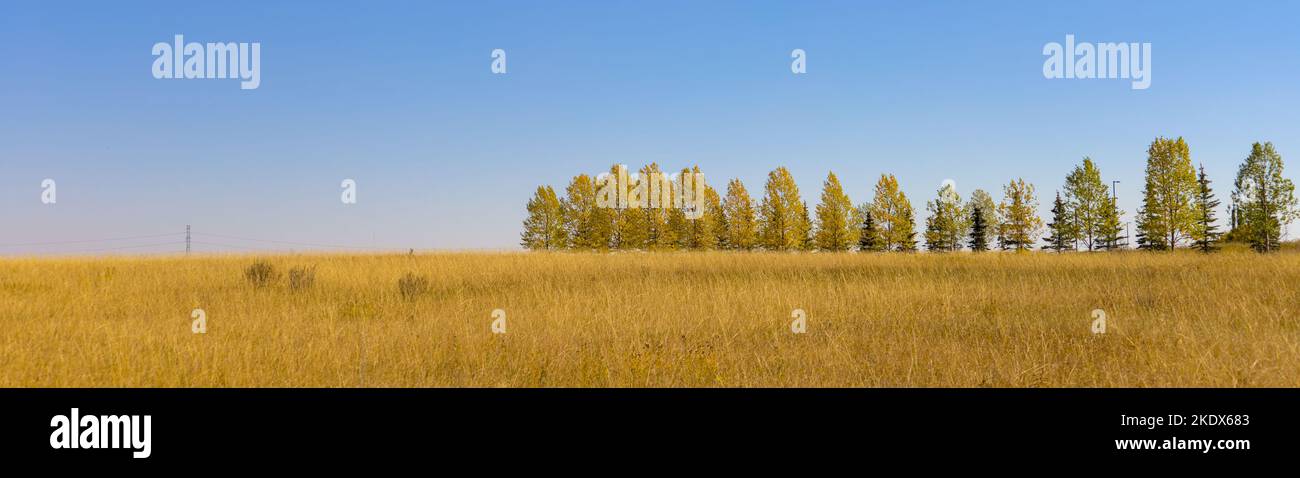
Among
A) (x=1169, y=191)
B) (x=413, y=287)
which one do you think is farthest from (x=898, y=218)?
(x=413, y=287)

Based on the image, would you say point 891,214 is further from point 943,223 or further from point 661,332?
point 661,332

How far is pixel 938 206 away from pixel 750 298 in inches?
1862

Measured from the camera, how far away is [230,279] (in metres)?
14.2

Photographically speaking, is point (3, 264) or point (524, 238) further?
point (524, 238)

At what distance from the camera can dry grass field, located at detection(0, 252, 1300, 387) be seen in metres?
5.62

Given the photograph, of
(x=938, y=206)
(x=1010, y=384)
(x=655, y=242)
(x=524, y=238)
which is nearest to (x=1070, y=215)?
(x=938, y=206)

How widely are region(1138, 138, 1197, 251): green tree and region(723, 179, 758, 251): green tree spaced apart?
23934 millimetres

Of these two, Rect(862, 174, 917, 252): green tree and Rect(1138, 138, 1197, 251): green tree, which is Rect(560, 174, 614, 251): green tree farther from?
Rect(1138, 138, 1197, 251): green tree

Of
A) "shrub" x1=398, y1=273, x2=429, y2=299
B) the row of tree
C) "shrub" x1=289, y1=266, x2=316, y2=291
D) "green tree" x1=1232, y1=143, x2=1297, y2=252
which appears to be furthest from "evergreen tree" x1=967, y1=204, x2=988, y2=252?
"shrub" x1=289, y1=266, x2=316, y2=291

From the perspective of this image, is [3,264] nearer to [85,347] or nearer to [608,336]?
[85,347]

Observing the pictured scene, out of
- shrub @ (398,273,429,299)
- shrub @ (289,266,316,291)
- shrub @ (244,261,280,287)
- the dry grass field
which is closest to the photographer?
the dry grass field

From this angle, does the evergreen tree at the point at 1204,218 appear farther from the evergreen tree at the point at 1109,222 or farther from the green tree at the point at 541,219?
the green tree at the point at 541,219

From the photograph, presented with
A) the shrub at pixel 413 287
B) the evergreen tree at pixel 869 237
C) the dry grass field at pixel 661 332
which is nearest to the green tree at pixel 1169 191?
the evergreen tree at pixel 869 237

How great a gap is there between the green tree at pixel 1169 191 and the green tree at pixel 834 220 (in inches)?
688
